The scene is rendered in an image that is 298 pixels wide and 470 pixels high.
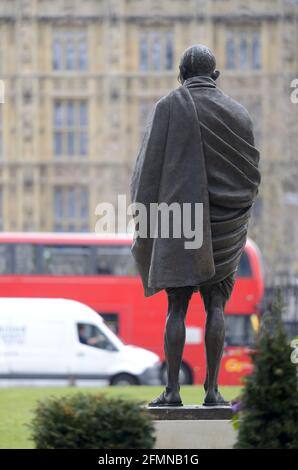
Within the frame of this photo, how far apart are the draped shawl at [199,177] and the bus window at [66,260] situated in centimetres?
2167

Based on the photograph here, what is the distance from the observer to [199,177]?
1011 centimetres

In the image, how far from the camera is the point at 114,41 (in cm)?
5925

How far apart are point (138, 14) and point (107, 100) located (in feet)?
10.6

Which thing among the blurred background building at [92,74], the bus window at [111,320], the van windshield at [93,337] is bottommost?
the van windshield at [93,337]

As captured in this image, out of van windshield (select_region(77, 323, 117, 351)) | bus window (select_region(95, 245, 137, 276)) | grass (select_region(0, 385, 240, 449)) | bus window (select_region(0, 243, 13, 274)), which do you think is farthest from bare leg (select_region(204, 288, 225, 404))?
bus window (select_region(0, 243, 13, 274))

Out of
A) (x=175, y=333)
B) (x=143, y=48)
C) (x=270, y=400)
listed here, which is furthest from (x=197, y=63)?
(x=143, y=48)

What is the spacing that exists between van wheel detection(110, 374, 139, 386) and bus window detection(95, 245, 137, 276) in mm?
2561

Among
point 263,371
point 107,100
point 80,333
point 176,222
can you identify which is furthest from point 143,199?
point 107,100

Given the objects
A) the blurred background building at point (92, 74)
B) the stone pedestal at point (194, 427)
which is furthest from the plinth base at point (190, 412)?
the blurred background building at point (92, 74)

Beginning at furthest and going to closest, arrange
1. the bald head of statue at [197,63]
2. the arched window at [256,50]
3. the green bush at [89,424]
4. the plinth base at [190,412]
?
1. the arched window at [256,50]
2. the bald head of statue at [197,63]
3. the plinth base at [190,412]
4. the green bush at [89,424]

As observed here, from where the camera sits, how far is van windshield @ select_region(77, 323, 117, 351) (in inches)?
1200

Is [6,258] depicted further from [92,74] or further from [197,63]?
[92,74]

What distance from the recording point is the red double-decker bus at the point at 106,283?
3192cm

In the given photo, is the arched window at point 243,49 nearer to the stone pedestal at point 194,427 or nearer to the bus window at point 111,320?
the bus window at point 111,320
